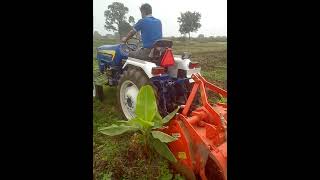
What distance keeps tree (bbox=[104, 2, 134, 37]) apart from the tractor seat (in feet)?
0.58

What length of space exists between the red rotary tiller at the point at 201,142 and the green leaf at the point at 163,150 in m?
0.06

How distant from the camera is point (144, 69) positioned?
1884mm

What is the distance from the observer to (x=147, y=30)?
1.76 meters

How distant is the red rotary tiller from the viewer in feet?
5.44

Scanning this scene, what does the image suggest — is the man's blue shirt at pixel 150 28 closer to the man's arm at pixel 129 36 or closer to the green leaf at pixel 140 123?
the man's arm at pixel 129 36

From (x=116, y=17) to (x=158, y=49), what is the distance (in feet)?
0.94

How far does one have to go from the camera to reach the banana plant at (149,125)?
1664 millimetres

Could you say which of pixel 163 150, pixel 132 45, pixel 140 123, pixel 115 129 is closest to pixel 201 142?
pixel 163 150

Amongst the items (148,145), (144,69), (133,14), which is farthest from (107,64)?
(148,145)

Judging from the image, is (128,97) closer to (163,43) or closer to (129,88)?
(129,88)

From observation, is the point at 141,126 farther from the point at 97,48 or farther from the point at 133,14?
the point at 133,14

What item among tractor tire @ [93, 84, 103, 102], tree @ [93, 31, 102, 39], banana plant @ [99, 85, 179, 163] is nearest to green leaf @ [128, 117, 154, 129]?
banana plant @ [99, 85, 179, 163]
